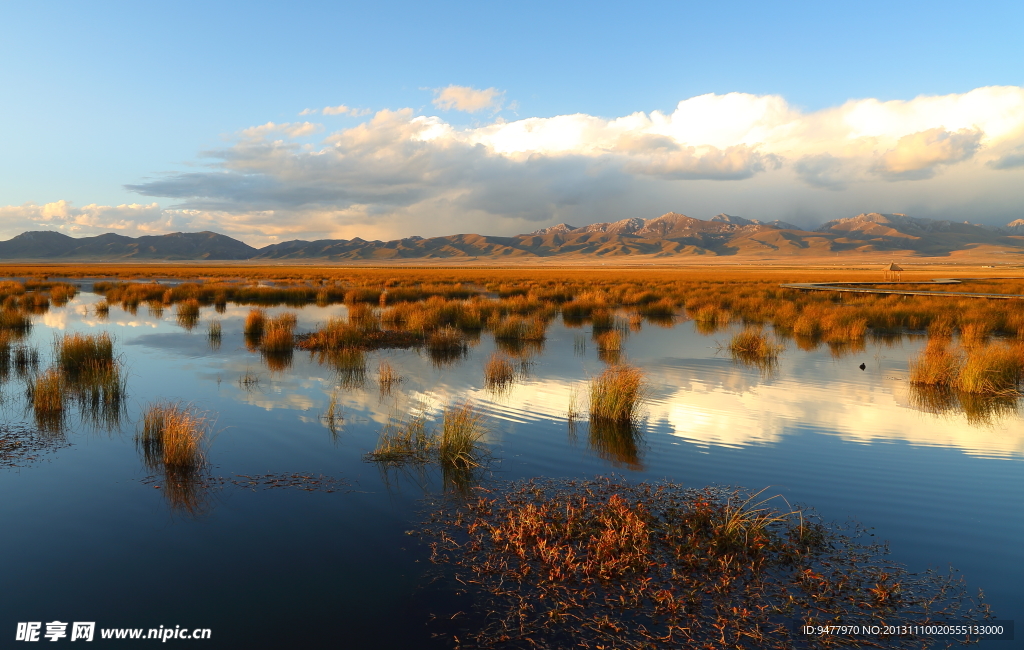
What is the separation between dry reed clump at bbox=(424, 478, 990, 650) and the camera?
13.4 feet

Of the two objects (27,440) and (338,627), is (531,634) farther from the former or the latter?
(27,440)

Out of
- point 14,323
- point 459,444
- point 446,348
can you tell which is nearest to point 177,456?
point 459,444

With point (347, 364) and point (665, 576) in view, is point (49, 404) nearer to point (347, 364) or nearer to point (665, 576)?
point (347, 364)

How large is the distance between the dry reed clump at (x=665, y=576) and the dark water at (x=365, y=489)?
0.38 meters

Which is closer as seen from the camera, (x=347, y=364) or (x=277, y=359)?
(x=347, y=364)

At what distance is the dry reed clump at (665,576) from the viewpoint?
4082mm

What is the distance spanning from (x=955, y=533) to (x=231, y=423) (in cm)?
936

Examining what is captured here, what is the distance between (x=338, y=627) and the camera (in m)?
4.19

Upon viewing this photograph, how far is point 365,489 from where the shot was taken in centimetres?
658

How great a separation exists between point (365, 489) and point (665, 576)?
3.43 meters

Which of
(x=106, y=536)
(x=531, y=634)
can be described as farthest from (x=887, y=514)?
(x=106, y=536)

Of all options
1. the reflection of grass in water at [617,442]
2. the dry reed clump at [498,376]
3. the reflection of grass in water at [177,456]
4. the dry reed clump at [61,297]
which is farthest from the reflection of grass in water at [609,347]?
the dry reed clump at [61,297]

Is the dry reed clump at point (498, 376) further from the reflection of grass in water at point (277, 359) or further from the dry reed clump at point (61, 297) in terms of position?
the dry reed clump at point (61, 297)

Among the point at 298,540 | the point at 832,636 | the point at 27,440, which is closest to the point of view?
the point at 832,636
